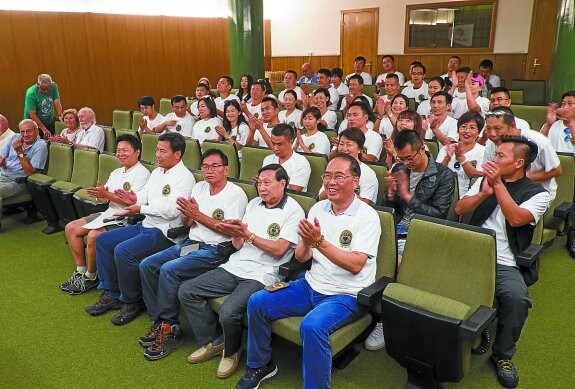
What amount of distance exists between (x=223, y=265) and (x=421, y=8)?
848 cm

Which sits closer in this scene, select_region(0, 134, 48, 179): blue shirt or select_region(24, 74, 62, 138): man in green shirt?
select_region(0, 134, 48, 179): blue shirt

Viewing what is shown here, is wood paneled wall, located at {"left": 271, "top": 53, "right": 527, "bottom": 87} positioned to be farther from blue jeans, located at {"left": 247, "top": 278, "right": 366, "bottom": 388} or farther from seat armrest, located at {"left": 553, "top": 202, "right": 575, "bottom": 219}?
blue jeans, located at {"left": 247, "top": 278, "right": 366, "bottom": 388}

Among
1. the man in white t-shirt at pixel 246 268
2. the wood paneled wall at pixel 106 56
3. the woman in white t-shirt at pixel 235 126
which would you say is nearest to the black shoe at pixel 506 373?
the man in white t-shirt at pixel 246 268

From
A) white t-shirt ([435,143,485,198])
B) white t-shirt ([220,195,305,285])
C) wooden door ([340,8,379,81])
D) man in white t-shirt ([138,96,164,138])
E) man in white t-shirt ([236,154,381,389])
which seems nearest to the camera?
man in white t-shirt ([236,154,381,389])

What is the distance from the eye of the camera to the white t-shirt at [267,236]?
8.82 ft

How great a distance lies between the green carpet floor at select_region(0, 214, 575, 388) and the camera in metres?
2.51

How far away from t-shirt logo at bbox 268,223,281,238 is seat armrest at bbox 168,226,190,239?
0.79 m

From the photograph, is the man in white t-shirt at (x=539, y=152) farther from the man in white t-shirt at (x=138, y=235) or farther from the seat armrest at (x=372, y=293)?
the man in white t-shirt at (x=138, y=235)

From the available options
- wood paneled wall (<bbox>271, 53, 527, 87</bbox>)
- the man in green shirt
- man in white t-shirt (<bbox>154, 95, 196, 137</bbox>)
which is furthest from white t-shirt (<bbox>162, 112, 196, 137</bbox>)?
wood paneled wall (<bbox>271, 53, 527, 87</bbox>)

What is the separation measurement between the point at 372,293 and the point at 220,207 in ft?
3.93

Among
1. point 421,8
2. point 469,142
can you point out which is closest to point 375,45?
point 421,8

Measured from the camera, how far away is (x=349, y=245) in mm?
2422

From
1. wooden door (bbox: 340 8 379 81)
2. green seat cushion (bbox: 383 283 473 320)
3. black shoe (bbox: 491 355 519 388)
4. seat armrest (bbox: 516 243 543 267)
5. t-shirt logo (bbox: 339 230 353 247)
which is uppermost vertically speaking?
wooden door (bbox: 340 8 379 81)

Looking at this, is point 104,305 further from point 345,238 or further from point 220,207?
point 345,238
